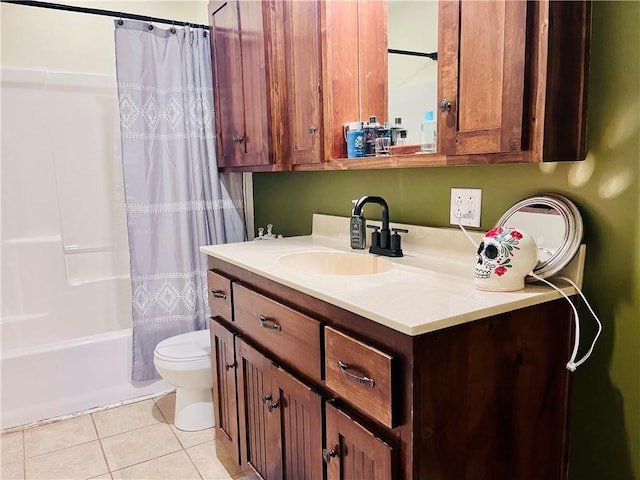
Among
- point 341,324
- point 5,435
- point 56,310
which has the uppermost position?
point 341,324

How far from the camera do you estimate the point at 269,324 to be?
4.87 ft

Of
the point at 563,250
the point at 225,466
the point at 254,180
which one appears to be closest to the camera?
the point at 563,250

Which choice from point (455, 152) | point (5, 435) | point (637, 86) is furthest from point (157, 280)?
point (637, 86)

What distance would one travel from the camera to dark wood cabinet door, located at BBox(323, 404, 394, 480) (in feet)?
3.44

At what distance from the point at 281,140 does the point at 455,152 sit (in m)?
0.95

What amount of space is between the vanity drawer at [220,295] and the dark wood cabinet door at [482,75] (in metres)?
0.94

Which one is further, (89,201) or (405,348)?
(89,201)

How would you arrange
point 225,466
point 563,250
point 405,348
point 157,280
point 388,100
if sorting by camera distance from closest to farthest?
point 405,348 → point 563,250 → point 388,100 → point 225,466 → point 157,280

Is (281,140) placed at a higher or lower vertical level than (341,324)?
higher

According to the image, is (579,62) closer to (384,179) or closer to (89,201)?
A: (384,179)

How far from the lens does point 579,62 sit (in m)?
1.13

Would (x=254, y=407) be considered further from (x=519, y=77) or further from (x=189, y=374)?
(x=519, y=77)

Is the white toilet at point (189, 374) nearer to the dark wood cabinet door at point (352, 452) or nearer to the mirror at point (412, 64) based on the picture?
the dark wood cabinet door at point (352, 452)

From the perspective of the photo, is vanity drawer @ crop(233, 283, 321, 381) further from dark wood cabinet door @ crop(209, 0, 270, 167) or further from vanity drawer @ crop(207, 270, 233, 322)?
dark wood cabinet door @ crop(209, 0, 270, 167)
